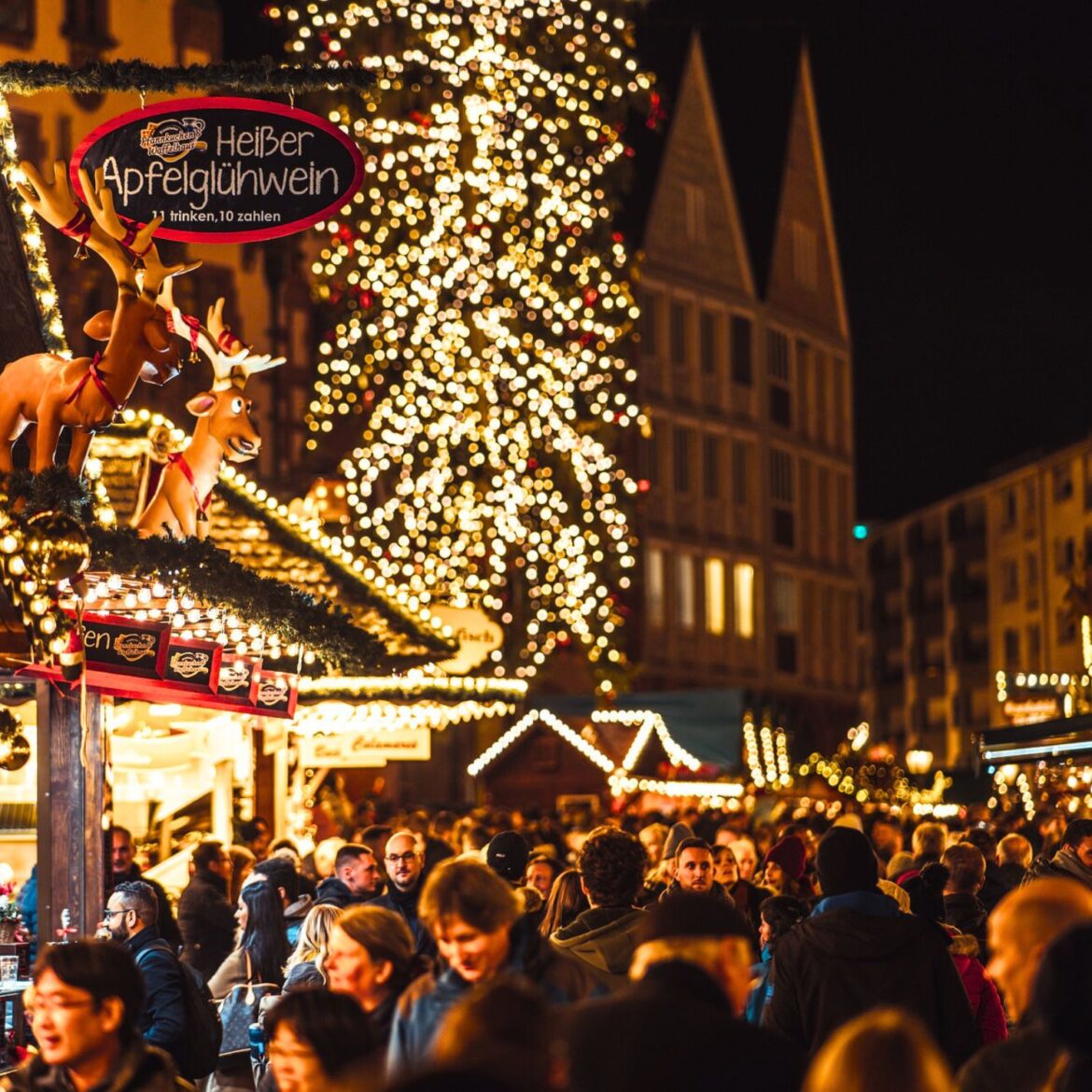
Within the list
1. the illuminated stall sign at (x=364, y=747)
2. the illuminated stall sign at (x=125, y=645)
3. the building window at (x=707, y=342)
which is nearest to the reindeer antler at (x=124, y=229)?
the illuminated stall sign at (x=125, y=645)

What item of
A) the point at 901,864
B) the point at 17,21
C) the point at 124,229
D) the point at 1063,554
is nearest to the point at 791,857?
the point at 901,864

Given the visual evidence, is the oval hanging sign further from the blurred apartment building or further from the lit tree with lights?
the blurred apartment building

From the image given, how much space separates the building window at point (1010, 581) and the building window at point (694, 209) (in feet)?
145

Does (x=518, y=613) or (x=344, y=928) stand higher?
(x=518, y=613)

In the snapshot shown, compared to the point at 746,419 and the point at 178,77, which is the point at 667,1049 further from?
the point at 746,419

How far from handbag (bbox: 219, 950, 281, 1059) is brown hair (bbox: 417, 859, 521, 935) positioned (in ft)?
12.9

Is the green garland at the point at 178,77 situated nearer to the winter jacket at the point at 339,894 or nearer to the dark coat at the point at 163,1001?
the winter jacket at the point at 339,894

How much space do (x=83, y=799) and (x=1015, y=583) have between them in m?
85.3

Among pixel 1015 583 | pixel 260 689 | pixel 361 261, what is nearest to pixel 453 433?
pixel 361 261

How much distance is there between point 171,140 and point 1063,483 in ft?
254

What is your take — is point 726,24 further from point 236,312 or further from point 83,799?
point 83,799

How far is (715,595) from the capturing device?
53750 millimetres

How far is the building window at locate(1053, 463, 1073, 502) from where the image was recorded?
86625mm

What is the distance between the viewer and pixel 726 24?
55.5 m
